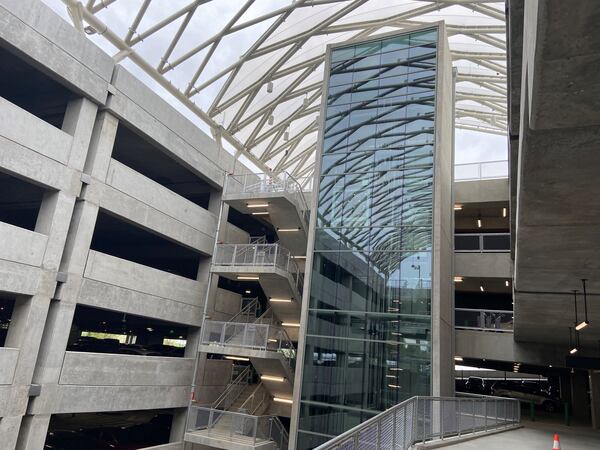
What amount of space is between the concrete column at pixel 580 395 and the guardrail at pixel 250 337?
23.2 metres

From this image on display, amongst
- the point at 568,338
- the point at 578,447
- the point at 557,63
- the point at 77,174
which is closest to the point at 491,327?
the point at 568,338

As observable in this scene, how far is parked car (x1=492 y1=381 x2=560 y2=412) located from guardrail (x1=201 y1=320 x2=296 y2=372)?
21.0 meters

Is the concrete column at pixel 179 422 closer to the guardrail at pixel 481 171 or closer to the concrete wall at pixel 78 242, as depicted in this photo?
the concrete wall at pixel 78 242

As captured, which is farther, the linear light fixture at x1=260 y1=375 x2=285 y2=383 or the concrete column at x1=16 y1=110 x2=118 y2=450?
the linear light fixture at x1=260 y1=375 x2=285 y2=383

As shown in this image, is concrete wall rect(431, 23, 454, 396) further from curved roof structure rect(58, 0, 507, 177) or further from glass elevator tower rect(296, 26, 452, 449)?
curved roof structure rect(58, 0, 507, 177)

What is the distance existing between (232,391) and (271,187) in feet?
37.2

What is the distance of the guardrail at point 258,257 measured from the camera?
22.1 m

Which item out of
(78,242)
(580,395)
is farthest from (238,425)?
(580,395)

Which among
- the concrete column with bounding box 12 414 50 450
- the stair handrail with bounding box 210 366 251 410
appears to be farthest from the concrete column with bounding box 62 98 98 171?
the stair handrail with bounding box 210 366 251 410

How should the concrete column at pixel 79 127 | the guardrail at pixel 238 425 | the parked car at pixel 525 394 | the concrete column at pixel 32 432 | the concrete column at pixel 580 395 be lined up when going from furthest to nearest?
1. the parked car at pixel 525 394
2. the concrete column at pixel 580 395
3. the guardrail at pixel 238 425
4. the concrete column at pixel 79 127
5. the concrete column at pixel 32 432

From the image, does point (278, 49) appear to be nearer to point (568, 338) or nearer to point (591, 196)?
point (568, 338)

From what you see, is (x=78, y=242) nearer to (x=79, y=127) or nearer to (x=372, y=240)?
(x=79, y=127)

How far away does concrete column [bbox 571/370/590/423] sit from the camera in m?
32.2

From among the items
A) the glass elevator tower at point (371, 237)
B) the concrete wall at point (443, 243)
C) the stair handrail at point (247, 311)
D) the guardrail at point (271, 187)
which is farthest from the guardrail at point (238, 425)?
the guardrail at point (271, 187)
